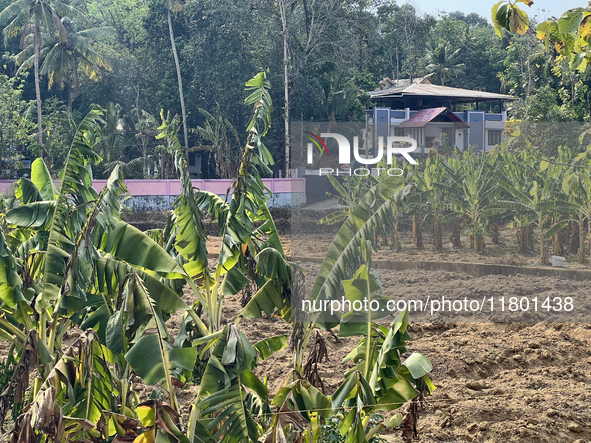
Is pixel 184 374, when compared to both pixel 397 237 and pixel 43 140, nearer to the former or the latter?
pixel 397 237

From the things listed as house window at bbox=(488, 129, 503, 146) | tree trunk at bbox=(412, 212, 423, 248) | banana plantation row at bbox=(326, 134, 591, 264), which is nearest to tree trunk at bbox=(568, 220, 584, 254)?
banana plantation row at bbox=(326, 134, 591, 264)

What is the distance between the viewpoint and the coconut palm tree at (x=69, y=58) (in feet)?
74.3

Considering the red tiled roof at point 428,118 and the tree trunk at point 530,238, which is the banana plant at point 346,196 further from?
the tree trunk at point 530,238

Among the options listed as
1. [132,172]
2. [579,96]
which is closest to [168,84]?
[132,172]

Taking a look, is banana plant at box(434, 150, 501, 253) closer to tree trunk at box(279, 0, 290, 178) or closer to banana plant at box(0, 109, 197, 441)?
banana plant at box(0, 109, 197, 441)

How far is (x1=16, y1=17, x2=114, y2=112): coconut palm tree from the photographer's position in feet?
74.3

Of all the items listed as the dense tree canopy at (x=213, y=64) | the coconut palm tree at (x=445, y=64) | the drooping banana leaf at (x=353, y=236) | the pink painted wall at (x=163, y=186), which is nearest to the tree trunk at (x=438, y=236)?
the drooping banana leaf at (x=353, y=236)

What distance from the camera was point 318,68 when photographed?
21125 millimetres

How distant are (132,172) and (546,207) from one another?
54.5ft

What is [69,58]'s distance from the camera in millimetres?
23016

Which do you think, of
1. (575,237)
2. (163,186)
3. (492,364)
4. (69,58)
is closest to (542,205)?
(575,237)

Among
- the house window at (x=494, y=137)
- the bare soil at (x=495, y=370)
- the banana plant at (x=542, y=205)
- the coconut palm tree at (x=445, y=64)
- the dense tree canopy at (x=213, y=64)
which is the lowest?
the bare soil at (x=495, y=370)

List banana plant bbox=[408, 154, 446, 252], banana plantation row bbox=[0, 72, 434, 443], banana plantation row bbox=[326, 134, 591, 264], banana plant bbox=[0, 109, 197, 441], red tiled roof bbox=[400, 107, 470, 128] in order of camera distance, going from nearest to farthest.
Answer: banana plantation row bbox=[0, 72, 434, 443], banana plant bbox=[0, 109, 197, 441], red tiled roof bbox=[400, 107, 470, 128], banana plant bbox=[408, 154, 446, 252], banana plantation row bbox=[326, 134, 591, 264]

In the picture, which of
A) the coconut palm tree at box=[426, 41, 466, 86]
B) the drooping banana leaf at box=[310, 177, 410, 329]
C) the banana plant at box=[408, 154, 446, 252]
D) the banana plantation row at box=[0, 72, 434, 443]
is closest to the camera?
the banana plantation row at box=[0, 72, 434, 443]
